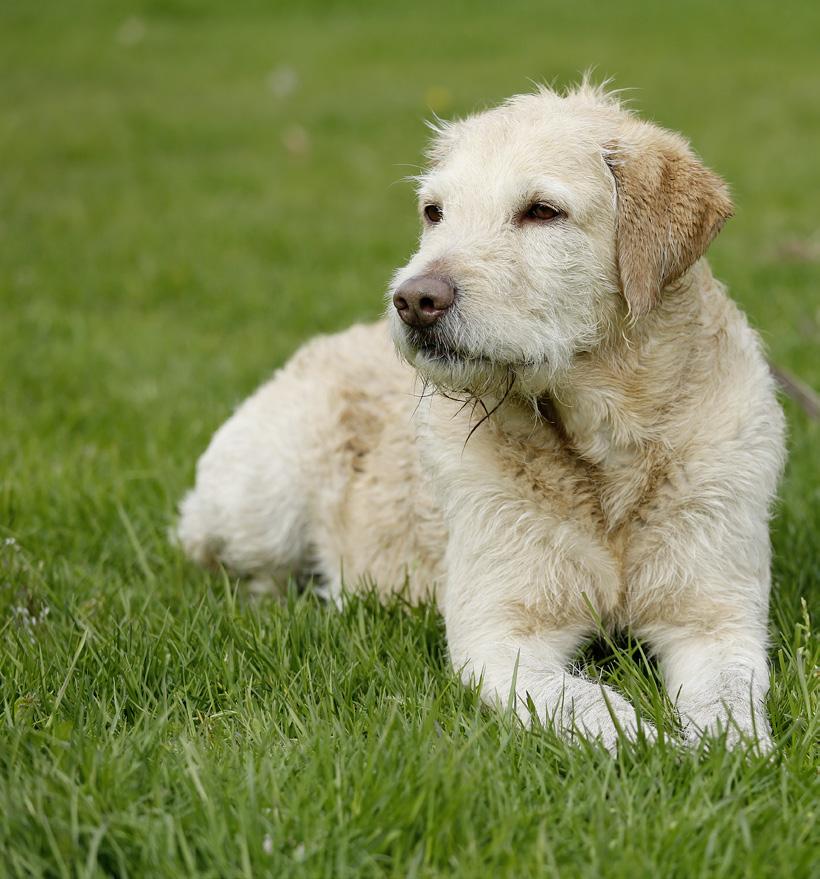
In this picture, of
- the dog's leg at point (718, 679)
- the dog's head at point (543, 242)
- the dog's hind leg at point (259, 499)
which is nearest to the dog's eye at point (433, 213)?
the dog's head at point (543, 242)

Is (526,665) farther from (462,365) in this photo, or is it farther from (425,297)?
(425,297)

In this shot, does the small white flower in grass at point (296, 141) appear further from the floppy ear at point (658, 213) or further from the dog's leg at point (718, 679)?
the dog's leg at point (718, 679)

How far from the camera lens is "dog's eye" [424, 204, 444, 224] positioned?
3857mm

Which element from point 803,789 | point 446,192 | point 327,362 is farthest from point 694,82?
point 803,789

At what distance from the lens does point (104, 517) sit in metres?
5.05

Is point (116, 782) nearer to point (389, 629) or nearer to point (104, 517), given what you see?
point (389, 629)

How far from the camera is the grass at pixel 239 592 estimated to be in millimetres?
2529

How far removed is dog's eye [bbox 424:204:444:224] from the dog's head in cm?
2

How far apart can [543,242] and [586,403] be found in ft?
1.64

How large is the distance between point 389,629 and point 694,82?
14.4m

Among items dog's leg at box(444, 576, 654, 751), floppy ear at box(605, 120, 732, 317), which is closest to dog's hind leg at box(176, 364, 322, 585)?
dog's leg at box(444, 576, 654, 751)

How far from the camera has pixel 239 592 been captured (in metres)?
4.55

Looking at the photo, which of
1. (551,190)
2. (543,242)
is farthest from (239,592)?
(551,190)

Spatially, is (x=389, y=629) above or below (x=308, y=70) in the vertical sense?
below
